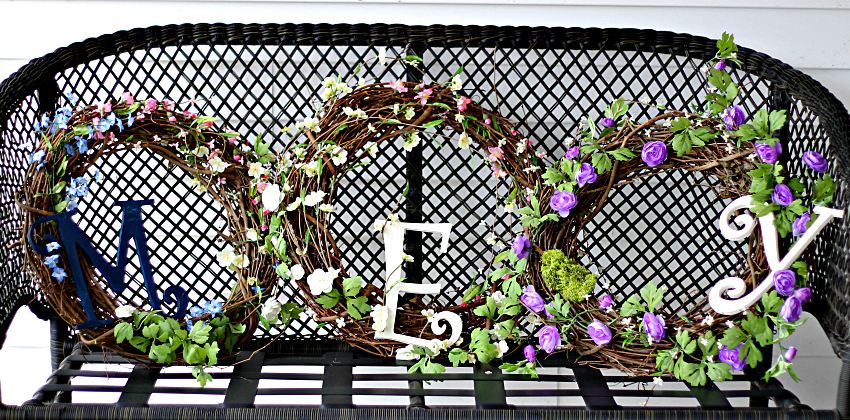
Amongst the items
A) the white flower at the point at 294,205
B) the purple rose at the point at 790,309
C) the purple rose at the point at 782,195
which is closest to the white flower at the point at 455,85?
the white flower at the point at 294,205

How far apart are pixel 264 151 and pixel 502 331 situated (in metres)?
0.64

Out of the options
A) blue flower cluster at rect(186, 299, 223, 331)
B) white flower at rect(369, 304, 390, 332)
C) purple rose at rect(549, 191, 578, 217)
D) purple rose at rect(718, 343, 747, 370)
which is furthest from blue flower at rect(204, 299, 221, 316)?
purple rose at rect(718, 343, 747, 370)

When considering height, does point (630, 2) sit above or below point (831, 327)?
above

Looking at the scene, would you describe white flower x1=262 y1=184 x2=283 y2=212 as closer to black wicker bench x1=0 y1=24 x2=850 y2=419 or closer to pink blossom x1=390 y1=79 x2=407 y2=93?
black wicker bench x1=0 y1=24 x2=850 y2=419

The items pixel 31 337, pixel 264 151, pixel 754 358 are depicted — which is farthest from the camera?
pixel 31 337

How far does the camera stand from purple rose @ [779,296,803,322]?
Answer: 116cm

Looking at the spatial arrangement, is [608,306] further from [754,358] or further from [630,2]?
[630,2]

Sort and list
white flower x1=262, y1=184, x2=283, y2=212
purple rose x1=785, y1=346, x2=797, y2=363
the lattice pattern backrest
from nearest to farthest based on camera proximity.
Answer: purple rose x1=785, y1=346, x2=797, y2=363 → white flower x1=262, y1=184, x2=283, y2=212 → the lattice pattern backrest

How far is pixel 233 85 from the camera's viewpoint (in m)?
1.43

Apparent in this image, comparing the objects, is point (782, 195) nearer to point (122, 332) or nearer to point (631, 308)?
point (631, 308)

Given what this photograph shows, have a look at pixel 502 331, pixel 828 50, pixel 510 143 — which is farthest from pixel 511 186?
pixel 828 50

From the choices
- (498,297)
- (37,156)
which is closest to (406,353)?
(498,297)

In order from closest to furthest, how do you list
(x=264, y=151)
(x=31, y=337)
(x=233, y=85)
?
(x=264, y=151)
(x=233, y=85)
(x=31, y=337)

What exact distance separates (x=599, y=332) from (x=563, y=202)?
0.89 ft
